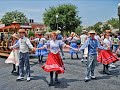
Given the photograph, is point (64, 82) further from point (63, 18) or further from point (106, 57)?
point (63, 18)

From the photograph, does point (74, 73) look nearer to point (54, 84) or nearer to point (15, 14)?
point (54, 84)

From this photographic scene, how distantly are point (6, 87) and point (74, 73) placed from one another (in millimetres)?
3095

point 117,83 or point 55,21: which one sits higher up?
point 55,21

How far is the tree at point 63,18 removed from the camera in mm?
55956

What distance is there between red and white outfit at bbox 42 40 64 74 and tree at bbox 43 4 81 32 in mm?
46931

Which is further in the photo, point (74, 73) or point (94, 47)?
point (74, 73)

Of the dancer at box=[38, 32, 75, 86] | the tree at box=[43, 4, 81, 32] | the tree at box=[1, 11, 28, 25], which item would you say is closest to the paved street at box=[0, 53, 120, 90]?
the dancer at box=[38, 32, 75, 86]

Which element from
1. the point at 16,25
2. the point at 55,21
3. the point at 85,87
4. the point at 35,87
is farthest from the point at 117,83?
the point at 55,21

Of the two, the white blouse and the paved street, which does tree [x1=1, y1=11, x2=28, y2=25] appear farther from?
the white blouse

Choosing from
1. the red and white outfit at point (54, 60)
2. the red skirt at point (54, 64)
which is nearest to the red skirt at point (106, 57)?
the red and white outfit at point (54, 60)

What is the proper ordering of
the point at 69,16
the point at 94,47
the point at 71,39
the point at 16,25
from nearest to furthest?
the point at 94,47 < the point at 71,39 < the point at 16,25 < the point at 69,16

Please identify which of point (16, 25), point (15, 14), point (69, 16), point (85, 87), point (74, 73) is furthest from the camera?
point (15, 14)

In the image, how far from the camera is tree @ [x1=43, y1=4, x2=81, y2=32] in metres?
56.0

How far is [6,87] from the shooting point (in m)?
8.55
